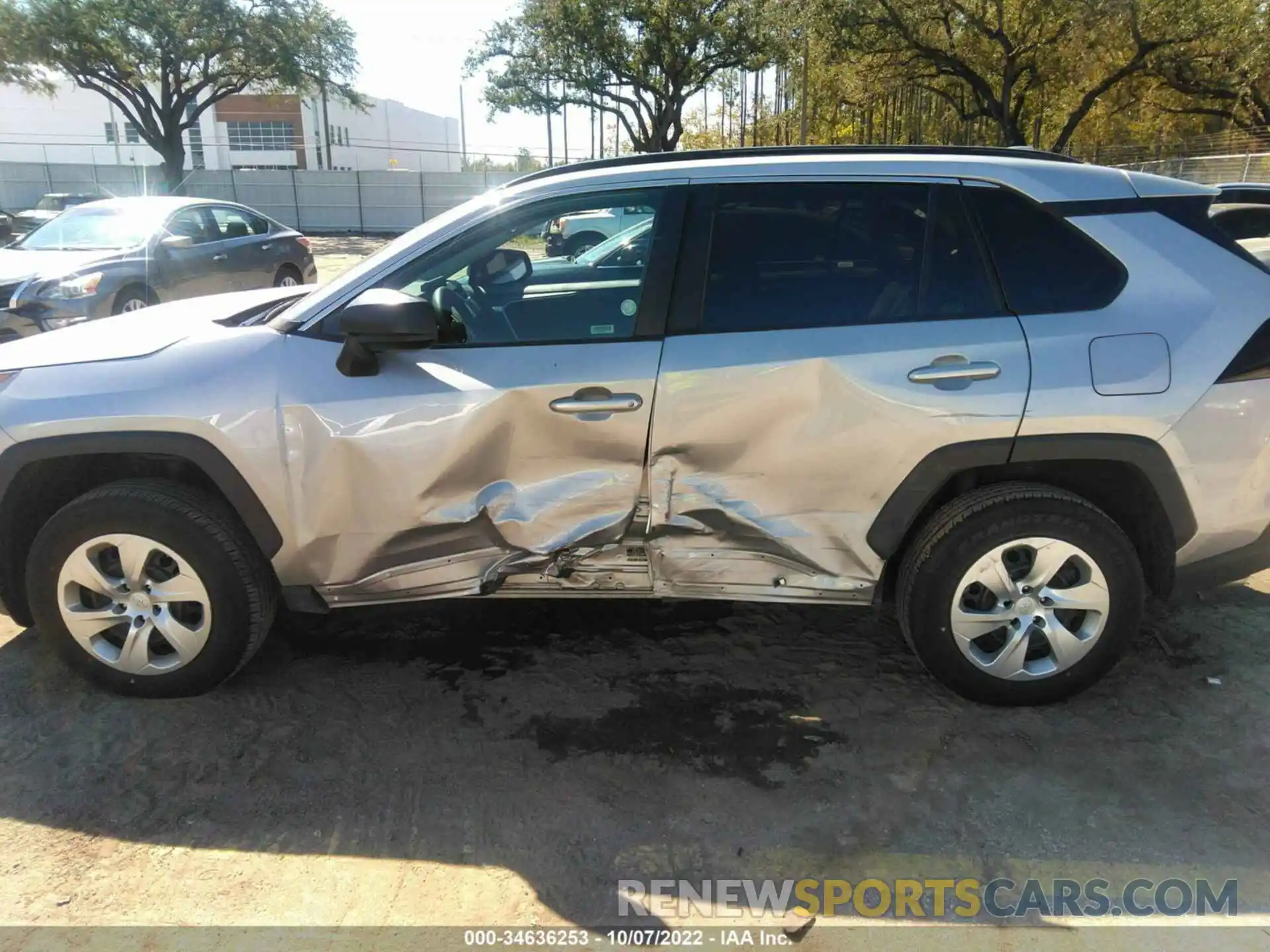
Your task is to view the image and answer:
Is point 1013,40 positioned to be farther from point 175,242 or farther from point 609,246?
point 609,246

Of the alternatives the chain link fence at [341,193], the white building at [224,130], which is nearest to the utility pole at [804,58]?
the chain link fence at [341,193]

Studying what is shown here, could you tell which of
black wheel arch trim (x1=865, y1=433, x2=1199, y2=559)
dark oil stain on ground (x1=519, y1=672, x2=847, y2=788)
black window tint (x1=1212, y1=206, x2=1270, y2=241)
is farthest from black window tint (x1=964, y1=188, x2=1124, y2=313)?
dark oil stain on ground (x1=519, y1=672, x2=847, y2=788)

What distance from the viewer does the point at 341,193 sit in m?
31.2

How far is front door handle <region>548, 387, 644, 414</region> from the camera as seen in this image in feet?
9.49

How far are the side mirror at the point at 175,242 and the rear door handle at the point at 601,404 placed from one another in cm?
811

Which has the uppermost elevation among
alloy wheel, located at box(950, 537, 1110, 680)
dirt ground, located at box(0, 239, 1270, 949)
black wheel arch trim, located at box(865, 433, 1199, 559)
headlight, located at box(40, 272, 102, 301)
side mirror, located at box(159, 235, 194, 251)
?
side mirror, located at box(159, 235, 194, 251)

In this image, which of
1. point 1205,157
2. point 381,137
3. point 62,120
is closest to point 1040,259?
point 1205,157

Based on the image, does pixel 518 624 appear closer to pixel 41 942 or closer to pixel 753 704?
pixel 753 704

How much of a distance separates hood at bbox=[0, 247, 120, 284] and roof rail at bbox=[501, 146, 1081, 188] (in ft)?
23.6

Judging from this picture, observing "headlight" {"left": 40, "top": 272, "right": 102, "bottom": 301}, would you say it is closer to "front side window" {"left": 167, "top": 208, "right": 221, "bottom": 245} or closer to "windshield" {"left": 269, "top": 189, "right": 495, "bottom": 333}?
"front side window" {"left": 167, "top": 208, "right": 221, "bottom": 245}

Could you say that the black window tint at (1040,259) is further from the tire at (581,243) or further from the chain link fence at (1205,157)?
the chain link fence at (1205,157)

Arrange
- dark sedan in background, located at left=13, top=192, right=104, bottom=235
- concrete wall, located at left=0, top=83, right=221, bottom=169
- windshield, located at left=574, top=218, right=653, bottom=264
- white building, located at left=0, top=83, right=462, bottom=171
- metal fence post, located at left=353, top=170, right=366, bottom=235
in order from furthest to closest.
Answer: concrete wall, located at left=0, top=83, right=221, bottom=169, white building, located at left=0, top=83, right=462, bottom=171, metal fence post, located at left=353, top=170, right=366, bottom=235, dark sedan in background, located at left=13, top=192, right=104, bottom=235, windshield, located at left=574, top=218, right=653, bottom=264

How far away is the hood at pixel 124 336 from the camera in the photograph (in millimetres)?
3096

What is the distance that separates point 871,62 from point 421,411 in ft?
85.3
